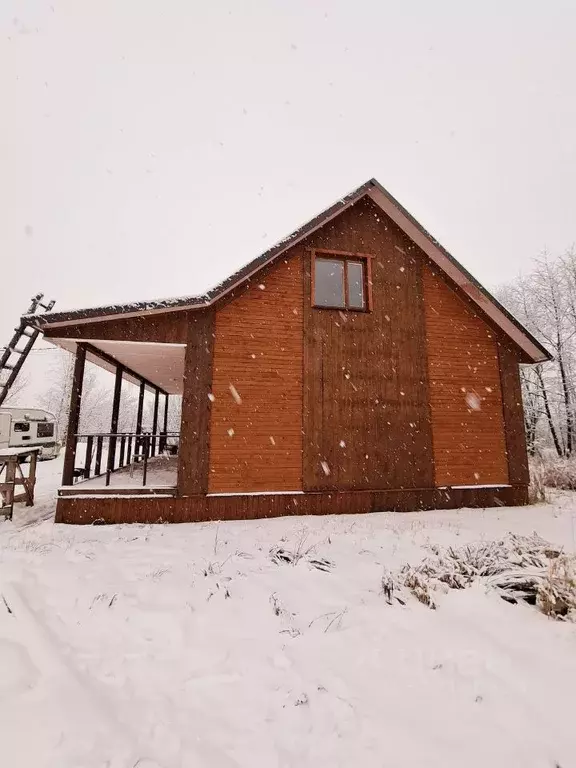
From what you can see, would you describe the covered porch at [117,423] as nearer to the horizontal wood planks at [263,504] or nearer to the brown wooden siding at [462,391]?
the horizontal wood planks at [263,504]

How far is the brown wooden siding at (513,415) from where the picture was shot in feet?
32.4

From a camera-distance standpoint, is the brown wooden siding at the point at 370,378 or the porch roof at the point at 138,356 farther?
the brown wooden siding at the point at 370,378

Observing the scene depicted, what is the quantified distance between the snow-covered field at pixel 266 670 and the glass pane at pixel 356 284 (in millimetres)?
6279

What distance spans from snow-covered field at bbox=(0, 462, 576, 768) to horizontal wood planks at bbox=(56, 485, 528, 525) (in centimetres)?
266

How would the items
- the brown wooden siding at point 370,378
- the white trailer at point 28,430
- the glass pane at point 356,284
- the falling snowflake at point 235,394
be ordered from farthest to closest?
the white trailer at point 28,430, the glass pane at point 356,284, the brown wooden siding at point 370,378, the falling snowflake at point 235,394

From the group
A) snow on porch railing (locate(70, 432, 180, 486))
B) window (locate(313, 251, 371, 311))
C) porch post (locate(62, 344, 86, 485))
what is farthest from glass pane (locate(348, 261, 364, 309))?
porch post (locate(62, 344, 86, 485))

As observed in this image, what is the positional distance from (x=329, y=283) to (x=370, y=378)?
2.55 metres

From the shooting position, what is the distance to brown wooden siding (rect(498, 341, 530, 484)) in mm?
9875

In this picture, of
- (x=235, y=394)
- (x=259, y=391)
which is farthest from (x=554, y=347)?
(x=235, y=394)

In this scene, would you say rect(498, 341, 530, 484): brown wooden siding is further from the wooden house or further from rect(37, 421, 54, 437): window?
rect(37, 421, 54, 437): window

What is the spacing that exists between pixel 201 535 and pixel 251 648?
3.80 meters

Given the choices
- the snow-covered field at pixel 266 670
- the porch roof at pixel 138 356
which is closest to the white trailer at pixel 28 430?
the porch roof at pixel 138 356

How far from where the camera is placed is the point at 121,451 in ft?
41.2

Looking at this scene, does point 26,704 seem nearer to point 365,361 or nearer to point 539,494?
point 365,361
